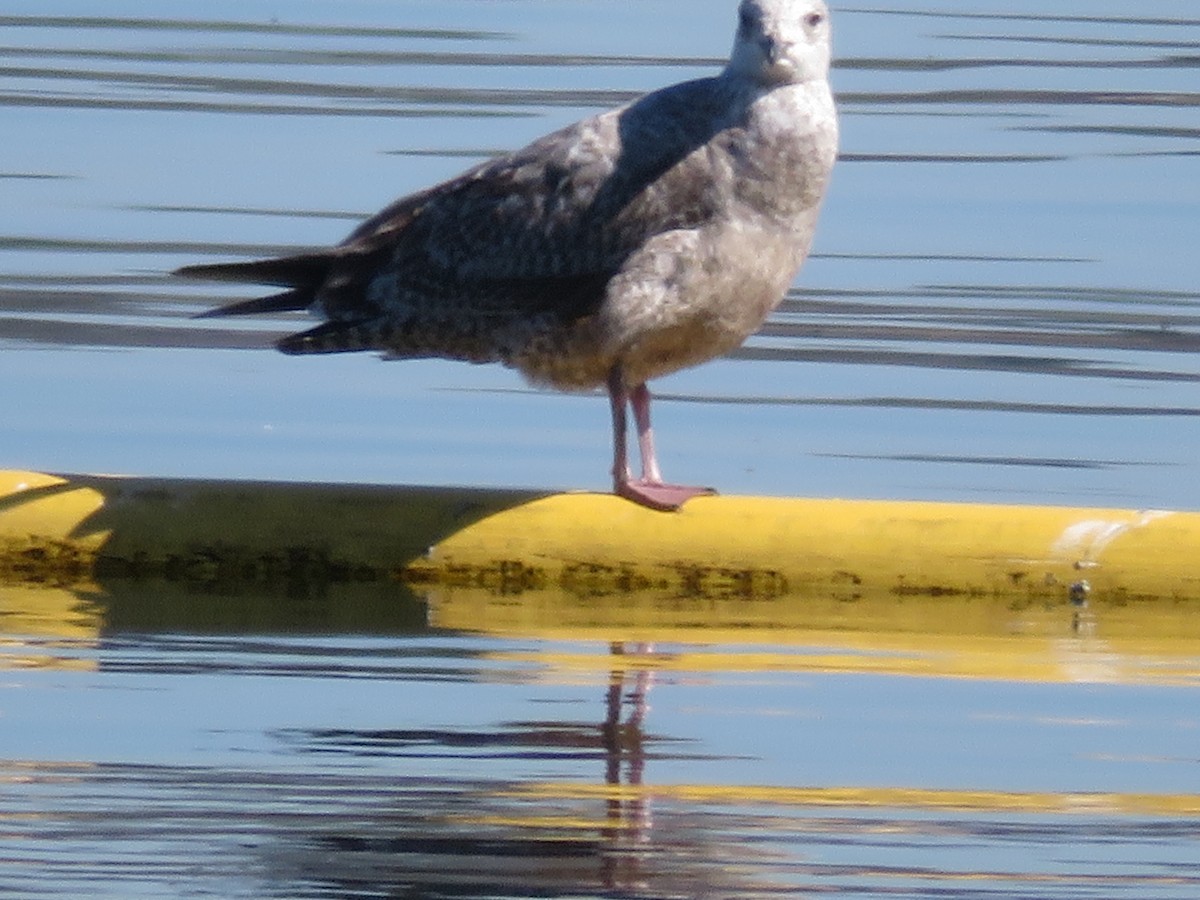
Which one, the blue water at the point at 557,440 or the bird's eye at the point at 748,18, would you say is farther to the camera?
the bird's eye at the point at 748,18

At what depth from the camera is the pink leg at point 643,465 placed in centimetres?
756

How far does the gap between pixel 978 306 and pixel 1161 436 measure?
2711 mm

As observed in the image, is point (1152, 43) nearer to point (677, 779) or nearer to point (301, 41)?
point (301, 41)

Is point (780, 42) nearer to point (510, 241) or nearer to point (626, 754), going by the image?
point (510, 241)

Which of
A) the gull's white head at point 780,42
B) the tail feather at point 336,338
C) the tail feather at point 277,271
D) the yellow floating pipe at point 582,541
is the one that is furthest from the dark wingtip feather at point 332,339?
the gull's white head at point 780,42

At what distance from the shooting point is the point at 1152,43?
19953 millimetres

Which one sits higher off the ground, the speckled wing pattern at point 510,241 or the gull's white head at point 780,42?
the gull's white head at point 780,42

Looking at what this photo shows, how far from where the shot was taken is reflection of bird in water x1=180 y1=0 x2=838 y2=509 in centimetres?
754

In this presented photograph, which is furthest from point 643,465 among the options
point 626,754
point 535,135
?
point 535,135

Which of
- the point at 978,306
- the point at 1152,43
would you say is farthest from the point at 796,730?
the point at 1152,43

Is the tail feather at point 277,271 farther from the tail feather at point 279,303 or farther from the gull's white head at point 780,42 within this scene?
the gull's white head at point 780,42

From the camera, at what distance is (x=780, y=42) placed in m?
7.51

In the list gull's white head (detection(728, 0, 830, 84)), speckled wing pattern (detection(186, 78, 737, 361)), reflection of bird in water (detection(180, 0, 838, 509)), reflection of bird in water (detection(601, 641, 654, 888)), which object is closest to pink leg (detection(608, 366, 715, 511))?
reflection of bird in water (detection(180, 0, 838, 509))

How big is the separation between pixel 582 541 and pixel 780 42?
48.7 inches
